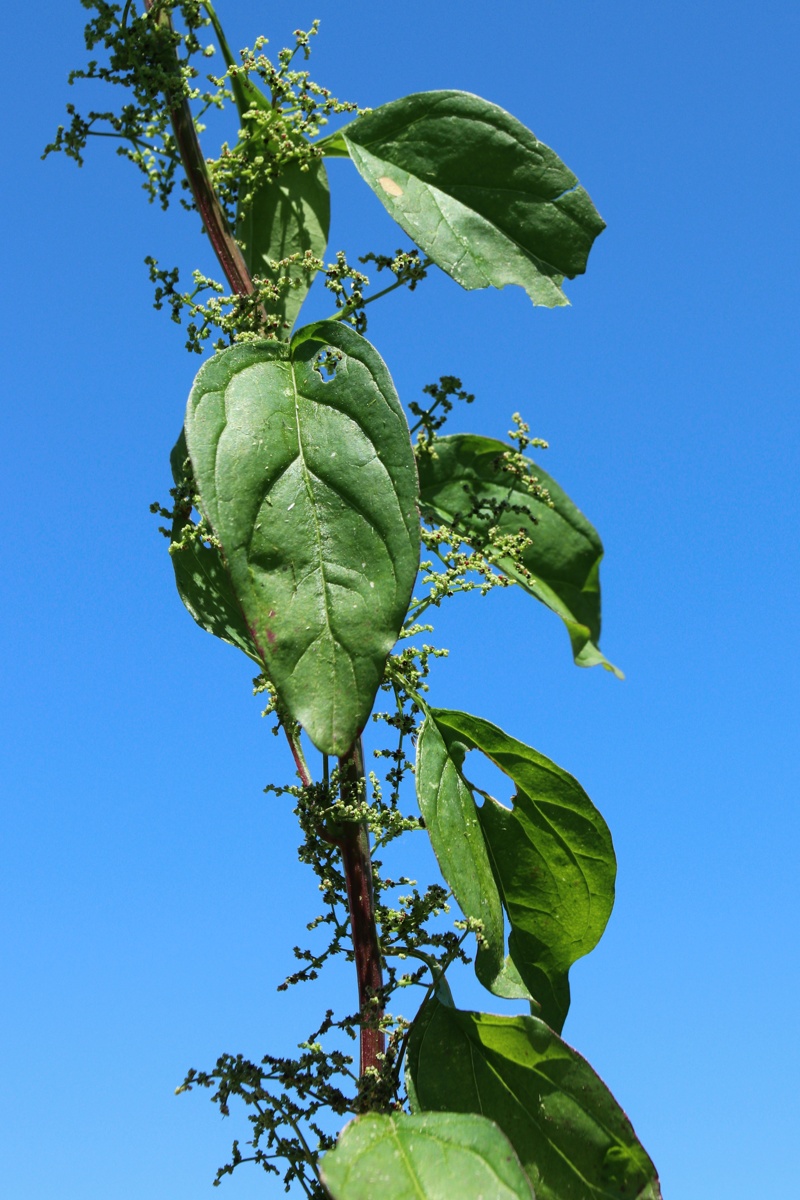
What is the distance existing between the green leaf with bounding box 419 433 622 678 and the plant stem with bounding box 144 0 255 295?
51 centimetres

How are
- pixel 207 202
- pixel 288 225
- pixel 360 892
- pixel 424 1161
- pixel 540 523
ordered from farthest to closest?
pixel 540 523
pixel 288 225
pixel 207 202
pixel 360 892
pixel 424 1161

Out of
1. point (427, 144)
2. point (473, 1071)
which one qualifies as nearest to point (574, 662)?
point (473, 1071)

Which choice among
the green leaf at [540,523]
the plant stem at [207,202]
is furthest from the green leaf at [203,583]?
the green leaf at [540,523]

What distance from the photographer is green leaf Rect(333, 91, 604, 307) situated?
176cm

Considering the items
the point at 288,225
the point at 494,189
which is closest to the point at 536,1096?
the point at 494,189

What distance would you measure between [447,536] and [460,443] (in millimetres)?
381

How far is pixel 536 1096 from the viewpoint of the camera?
172cm

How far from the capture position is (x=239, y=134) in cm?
A: 193

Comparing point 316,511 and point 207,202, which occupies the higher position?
point 207,202

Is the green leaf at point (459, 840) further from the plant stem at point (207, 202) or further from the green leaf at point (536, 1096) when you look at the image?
the plant stem at point (207, 202)

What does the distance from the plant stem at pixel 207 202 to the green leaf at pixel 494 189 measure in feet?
0.76

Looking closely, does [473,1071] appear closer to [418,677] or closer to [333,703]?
[418,677]

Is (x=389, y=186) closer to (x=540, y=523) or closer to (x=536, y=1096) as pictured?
(x=540, y=523)

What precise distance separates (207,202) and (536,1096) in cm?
143
